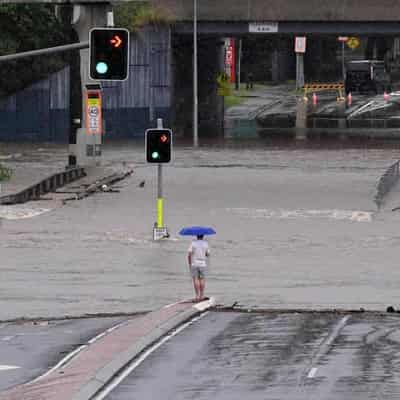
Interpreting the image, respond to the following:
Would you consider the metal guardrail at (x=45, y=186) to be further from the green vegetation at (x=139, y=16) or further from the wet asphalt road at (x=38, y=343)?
the wet asphalt road at (x=38, y=343)

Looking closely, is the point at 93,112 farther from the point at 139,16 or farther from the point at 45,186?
the point at 139,16

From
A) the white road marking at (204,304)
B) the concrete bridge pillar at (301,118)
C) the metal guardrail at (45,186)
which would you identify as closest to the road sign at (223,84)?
the concrete bridge pillar at (301,118)

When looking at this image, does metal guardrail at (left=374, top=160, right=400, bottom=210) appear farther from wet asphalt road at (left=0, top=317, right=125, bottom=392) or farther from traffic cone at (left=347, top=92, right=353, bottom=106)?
traffic cone at (left=347, top=92, right=353, bottom=106)

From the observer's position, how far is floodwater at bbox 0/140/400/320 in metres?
30.7

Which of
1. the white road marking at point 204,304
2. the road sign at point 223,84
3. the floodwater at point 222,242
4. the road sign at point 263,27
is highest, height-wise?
the road sign at point 263,27

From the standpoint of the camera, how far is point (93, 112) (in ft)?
205

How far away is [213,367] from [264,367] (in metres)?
0.71

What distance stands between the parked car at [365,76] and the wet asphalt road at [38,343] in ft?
263

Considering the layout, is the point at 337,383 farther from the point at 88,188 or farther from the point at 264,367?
the point at 88,188

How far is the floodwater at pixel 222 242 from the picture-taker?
30.7 m

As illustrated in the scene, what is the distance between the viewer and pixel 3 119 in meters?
82.3

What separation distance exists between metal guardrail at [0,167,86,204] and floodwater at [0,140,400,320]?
0.78 meters

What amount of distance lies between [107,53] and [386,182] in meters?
30.8

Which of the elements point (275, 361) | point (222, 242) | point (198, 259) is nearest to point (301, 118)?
point (222, 242)
